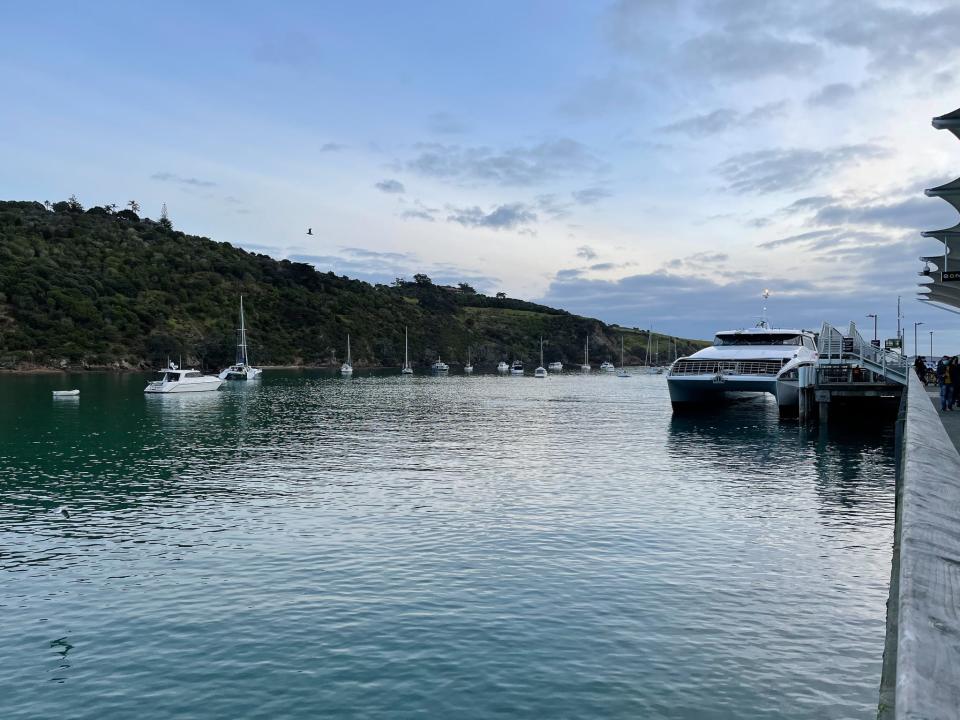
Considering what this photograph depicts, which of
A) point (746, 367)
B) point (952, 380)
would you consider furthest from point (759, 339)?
point (952, 380)

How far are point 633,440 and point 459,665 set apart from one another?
3467 cm

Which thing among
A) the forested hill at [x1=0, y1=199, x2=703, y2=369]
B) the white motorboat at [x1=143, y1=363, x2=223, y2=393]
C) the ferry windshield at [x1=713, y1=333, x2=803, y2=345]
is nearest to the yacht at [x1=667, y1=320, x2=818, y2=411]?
the ferry windshield at [x1=713, y1=333, x2=803, y2=345]

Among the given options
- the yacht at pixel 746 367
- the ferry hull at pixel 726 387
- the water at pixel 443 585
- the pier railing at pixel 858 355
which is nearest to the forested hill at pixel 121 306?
the water at pixel 443 585

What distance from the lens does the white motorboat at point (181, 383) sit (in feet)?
283

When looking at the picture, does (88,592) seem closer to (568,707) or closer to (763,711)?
(568,707)

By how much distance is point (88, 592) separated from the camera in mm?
16062

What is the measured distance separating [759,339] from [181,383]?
64.6 meters

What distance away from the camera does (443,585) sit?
16.5 metres

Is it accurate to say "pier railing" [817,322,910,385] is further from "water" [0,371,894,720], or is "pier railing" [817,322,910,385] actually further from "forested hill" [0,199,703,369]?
"forested hill" [0,199,703,369]

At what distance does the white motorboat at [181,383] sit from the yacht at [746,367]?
188ft

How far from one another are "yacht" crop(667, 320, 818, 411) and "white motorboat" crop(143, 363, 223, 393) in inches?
2254

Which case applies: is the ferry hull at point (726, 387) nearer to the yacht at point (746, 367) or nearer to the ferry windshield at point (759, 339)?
the yacht at point (746, 367)

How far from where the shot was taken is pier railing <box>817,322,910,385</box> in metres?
45.1

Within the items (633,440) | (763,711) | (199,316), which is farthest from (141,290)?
(763,711)
